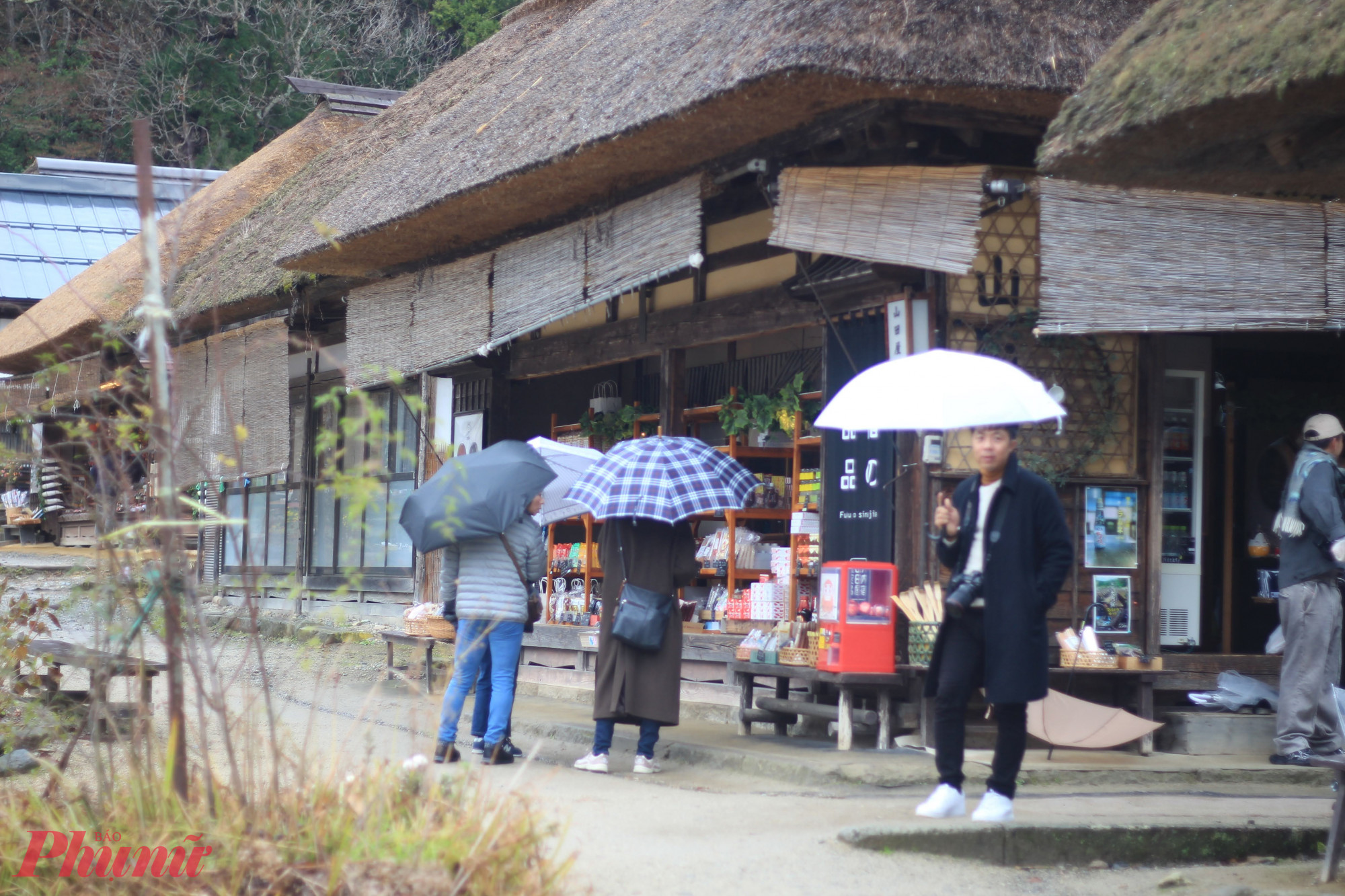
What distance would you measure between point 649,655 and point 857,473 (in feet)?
5.58

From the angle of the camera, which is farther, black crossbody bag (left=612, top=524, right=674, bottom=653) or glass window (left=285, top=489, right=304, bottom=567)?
glass window (left=285, top=489, right=304, bottom=567)

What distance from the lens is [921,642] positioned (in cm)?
657

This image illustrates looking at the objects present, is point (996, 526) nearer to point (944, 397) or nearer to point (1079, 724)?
point (944, 397)

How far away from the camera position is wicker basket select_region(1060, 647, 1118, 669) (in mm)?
6574

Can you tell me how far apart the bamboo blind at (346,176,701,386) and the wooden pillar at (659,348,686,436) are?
1.11 meters

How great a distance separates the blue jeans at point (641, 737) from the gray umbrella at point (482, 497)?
44.2 inches

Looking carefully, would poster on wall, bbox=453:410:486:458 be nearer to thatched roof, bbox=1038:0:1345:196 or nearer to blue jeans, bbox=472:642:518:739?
blue jeans, bbox=472:642:518:739

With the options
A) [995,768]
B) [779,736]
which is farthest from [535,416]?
[995,768]

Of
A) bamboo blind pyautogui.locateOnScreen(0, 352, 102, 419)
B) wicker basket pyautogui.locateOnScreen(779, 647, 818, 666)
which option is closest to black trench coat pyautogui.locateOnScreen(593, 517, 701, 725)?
wicker basket pyautogui.locateOnScreen(779, 647, 818, 666)

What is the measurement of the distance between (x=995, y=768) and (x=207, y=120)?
2469cm

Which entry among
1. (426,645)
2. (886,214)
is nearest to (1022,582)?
(886,214)

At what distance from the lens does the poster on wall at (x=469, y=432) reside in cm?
1082

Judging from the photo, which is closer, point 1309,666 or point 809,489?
point 1309,666

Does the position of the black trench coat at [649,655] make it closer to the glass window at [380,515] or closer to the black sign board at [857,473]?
the black sign board at [857,473]
